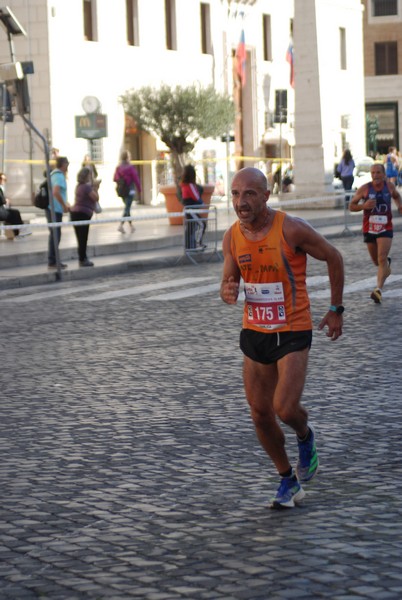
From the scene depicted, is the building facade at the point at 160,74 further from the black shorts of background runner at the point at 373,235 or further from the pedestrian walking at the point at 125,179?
the black shorts of background runner at the point at 373,235

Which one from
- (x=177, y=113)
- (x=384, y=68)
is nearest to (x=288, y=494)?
(x=177, y=113)

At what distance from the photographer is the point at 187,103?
4794 cm

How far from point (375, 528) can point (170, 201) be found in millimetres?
27534

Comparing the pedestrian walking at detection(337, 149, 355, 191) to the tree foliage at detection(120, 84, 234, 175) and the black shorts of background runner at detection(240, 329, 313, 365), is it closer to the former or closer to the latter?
the tree foliage at detection(120, 84, 234, 175)

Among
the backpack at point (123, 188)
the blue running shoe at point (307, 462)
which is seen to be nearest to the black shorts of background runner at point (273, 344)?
the blue running shoe at point (307, 462)

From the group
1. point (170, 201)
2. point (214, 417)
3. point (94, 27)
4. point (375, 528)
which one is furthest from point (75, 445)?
point (94, 27)

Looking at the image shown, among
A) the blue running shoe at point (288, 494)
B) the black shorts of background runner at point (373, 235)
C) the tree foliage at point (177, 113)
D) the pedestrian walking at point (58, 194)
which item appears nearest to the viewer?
the blue running shoe at point (288, 494)

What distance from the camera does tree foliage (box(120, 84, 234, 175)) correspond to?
47812 millimetres

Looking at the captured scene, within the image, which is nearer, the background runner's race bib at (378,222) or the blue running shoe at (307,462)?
the blue running shoe at (307,462)

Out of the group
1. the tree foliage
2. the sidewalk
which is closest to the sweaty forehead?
the sidewalk

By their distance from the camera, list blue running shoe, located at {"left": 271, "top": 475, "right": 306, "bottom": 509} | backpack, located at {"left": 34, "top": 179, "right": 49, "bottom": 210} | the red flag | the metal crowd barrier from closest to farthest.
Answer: blue running shoe, located at {"left": 271, "top": 475, "right": 306, "bottom": 509}
backpack, located at {"left": 34, "top": 179, "right": 49, "bottom": 210}
the metal crowd barrier
the red flag

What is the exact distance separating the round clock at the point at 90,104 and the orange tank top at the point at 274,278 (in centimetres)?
3686

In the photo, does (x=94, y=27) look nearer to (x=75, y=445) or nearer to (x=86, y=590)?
(x=75, y=445)

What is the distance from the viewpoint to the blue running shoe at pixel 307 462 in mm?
6617
